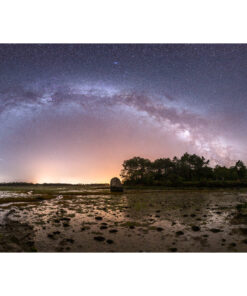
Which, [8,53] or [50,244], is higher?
[8,53]

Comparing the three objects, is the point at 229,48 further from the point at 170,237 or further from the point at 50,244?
the point at 50,244

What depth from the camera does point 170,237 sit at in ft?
23.7

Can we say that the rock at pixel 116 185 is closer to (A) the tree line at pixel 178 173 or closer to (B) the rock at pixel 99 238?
(A) the tree line at pixel 178 173

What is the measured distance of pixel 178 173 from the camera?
6050 cm

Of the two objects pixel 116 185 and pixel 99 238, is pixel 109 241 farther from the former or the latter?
pixel 116 185

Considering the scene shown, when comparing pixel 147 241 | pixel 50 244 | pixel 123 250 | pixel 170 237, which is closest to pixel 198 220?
pixel 170 237

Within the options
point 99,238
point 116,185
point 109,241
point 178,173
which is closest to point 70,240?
point 99,238

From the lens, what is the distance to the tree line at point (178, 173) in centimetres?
5569

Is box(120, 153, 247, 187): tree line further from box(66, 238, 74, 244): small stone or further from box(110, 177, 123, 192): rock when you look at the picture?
box(66, 238, 74, 244): small stone

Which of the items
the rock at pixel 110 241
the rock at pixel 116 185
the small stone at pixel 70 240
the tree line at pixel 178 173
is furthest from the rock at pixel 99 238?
the tree line at pixel 178 173

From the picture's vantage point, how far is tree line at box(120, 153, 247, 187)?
55688mm

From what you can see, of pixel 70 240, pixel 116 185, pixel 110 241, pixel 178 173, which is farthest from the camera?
pixel 178 173
